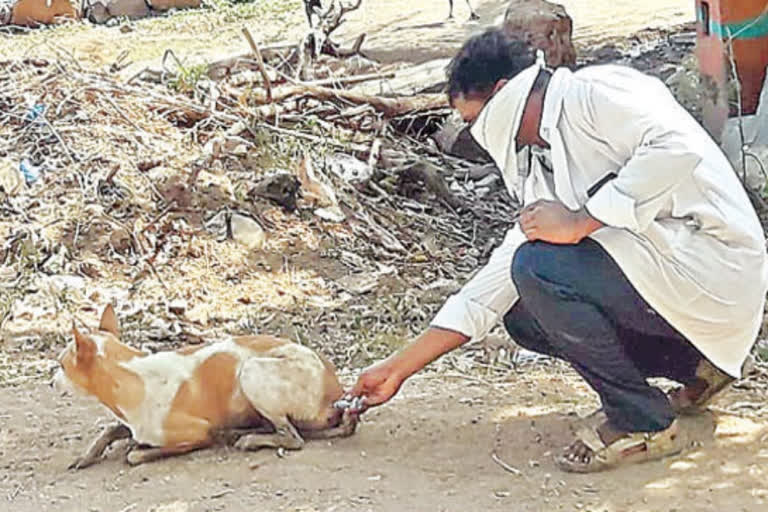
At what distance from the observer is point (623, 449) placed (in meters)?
3.41

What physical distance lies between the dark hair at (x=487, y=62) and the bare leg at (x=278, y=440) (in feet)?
3.70

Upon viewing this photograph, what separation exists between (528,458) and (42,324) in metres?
3.03

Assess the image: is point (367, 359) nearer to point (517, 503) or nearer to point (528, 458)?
point (528, 458)

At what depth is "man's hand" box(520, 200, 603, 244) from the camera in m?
3.21

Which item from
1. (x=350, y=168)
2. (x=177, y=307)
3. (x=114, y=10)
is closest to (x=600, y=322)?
(x=177, y=307)

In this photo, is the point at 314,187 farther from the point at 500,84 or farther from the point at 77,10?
the point at 77,10

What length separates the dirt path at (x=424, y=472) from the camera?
3.28 meters

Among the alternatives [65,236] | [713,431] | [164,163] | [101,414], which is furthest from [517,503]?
[164,163]

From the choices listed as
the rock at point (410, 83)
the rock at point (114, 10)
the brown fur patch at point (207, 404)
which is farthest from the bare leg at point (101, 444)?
the rock at point (114, 10)

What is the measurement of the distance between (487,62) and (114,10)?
13129 millimetres

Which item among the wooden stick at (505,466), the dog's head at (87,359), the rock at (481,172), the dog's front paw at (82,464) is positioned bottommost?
the rock at (481,172)

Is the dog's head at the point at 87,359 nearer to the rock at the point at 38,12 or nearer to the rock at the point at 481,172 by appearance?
the rock at the point at 481,172

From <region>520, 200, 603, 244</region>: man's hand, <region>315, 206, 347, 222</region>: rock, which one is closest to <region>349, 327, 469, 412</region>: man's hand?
<region>520, 200, 603, 244</region>: man's hand

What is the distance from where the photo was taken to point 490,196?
7.67m
